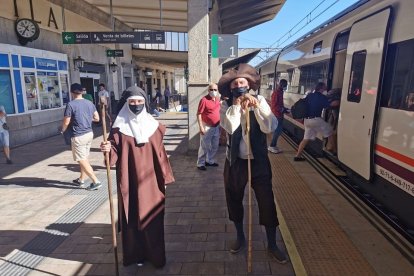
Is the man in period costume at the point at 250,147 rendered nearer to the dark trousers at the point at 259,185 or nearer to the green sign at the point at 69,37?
the dark trousers at the point at 259,185

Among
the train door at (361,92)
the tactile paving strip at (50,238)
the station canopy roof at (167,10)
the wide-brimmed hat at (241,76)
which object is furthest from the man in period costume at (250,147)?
the station canopy roof at (167,10)

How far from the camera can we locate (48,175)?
6.54 meters

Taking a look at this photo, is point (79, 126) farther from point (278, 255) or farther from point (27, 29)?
point (27, 29)

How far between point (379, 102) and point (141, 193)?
325 cm

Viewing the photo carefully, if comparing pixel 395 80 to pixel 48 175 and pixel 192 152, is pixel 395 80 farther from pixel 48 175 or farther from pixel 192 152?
pixel 48 175

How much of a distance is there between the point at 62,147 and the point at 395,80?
8437mm

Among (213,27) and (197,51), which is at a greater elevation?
(213,27)

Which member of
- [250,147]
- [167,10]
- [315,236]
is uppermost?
[167,10]

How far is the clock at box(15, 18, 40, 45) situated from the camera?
9.36 m

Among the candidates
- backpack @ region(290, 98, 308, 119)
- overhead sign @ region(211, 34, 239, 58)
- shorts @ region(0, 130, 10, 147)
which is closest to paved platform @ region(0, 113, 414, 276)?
backpack @ region(290, 98, 308, 119)

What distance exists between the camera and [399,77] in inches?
155

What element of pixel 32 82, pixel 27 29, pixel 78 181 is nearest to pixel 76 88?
pixel 78 181

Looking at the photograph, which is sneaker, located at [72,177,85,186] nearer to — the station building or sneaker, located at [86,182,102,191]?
sneaker, located at [86,182,102,191]

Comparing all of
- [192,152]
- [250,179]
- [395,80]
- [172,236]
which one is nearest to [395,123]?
[395,80]
